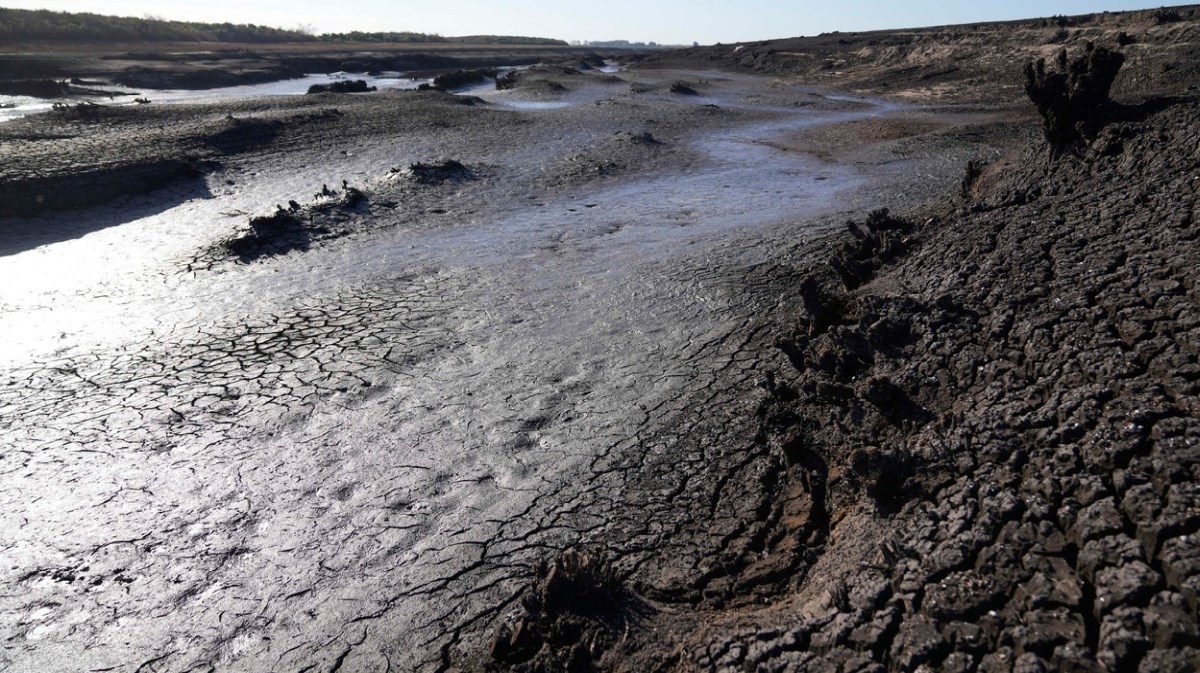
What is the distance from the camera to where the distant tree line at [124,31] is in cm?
3431

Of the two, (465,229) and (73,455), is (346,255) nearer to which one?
(465,229)

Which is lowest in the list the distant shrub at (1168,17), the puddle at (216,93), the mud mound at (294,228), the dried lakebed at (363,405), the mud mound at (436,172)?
the dried lakebed at (363,405)

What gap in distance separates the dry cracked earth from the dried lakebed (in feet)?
0.09

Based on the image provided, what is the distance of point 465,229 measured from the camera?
380 inches

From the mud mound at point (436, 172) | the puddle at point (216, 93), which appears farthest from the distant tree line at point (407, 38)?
the mud mound at point (436, 172)

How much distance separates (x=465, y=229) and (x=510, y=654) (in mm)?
7125

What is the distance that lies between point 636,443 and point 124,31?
46.7 m

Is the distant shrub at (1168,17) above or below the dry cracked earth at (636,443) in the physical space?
above

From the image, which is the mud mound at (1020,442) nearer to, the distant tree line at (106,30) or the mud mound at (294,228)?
the mud mound at (294,228)

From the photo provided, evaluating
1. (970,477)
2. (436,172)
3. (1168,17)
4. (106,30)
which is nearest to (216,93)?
(436,172)

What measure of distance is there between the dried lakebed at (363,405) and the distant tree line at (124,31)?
106 ft

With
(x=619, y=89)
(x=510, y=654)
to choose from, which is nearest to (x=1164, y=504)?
(x=510, y=654)

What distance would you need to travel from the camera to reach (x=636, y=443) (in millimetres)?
4645

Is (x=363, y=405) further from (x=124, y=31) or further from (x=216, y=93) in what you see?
(x=124, y=31)
